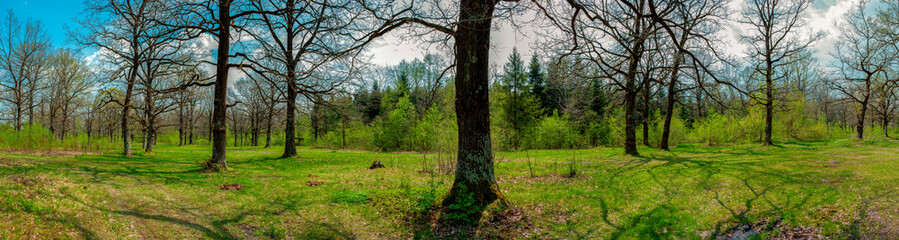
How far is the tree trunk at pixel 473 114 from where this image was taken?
6.52 meters

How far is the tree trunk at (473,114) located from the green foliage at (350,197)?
1.98 m

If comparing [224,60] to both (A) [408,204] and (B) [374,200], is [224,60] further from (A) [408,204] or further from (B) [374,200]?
(A) [408,204]

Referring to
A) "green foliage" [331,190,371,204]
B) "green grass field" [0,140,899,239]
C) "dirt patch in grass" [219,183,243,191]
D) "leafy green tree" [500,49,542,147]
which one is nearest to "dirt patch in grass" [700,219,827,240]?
"green grass field" [0,140,899,239]

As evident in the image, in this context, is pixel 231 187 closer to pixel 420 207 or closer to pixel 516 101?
pixel 420 207

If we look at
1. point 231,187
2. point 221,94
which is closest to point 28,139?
point 221,94

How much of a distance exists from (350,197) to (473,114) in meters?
3.33

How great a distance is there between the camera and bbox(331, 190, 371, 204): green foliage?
7.51 meters

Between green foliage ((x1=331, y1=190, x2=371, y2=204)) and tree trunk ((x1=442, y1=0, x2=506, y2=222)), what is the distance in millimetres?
1982

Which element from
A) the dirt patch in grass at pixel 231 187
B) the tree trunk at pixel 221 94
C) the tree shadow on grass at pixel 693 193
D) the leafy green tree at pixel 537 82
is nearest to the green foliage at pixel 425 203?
the tree shadow on grass at pixel 693 193

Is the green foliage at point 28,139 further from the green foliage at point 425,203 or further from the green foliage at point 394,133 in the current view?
the green foliage at point 394,133

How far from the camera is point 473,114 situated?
258 inches

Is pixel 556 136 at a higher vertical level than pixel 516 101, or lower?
lower

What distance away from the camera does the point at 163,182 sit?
8242 mm

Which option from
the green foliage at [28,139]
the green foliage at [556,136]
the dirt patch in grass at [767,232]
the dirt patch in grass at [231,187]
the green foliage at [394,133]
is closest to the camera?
the dirt patch in grass at [767,232]
